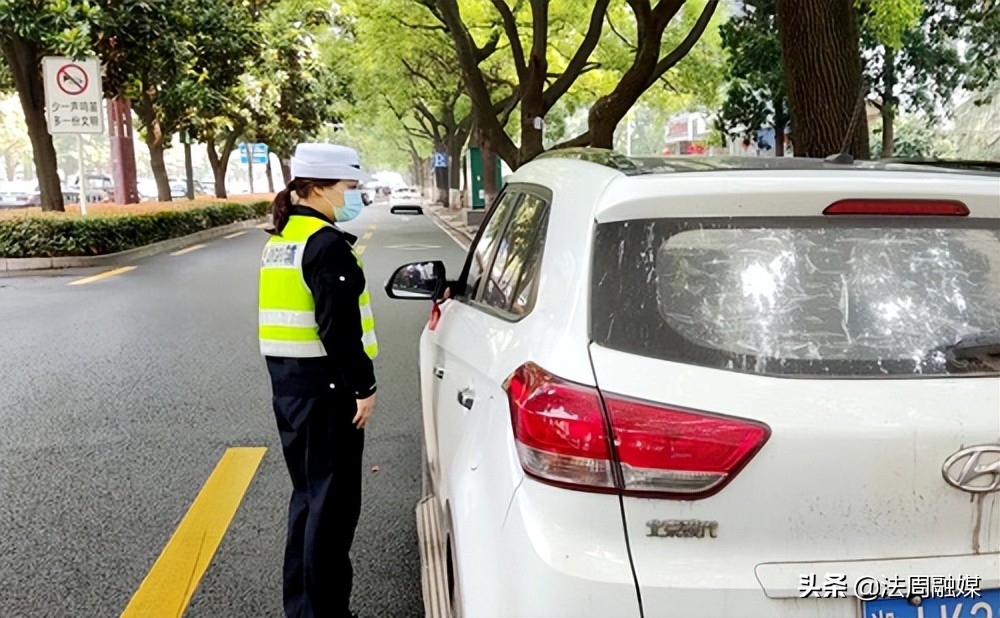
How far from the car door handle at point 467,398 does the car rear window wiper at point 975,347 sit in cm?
111

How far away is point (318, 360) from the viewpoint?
277cm

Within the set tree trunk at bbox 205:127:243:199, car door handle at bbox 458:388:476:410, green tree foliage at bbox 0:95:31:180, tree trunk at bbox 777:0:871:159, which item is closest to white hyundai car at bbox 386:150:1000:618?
car door handle at bbox 458:388:476:410

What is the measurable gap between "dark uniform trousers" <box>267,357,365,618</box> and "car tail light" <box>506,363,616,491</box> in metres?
1.18

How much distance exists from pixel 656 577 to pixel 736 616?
162mm

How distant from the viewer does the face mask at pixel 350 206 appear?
117 inches

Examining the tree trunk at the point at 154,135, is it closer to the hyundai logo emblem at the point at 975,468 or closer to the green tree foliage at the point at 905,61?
the green tree foliage at the point at 905,61

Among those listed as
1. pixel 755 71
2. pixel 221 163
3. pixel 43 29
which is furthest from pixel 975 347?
pixel 221 163

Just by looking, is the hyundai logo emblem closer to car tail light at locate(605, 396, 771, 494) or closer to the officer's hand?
car tail light at locate(605, 396, 771, 494)

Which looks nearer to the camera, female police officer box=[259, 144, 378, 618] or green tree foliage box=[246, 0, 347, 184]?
female police officer box=[259, 144, 378, 618]

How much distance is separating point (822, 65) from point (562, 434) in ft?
21.1

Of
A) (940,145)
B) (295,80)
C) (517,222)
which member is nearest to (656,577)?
(517,222)

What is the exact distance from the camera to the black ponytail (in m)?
2.85

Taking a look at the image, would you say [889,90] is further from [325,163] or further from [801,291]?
[801,291]

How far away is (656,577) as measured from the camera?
160 centimetres
